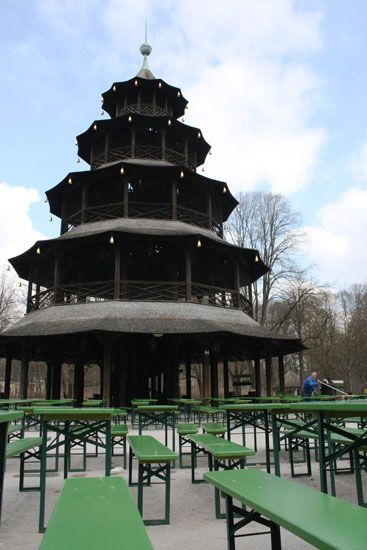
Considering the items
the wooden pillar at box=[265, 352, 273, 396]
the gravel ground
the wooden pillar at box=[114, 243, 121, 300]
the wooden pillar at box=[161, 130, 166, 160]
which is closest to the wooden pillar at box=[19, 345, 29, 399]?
the wooden pillar at box=[114, 243, 121, 300]

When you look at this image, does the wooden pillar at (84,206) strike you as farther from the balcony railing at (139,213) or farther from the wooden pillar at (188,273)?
the wooden pillar at (188,273)

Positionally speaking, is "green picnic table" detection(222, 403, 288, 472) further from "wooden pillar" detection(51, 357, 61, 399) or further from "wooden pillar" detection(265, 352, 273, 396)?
"wooden pillar" detection(51, 357, 61, 399)

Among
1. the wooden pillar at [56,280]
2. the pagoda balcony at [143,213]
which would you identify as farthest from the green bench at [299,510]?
the pagoda balcony at [143,213]

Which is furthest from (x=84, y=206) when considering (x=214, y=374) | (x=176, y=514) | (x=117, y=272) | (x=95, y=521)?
(x=95, y=521)

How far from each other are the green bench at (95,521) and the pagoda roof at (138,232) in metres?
16.8

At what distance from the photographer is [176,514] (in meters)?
4.88

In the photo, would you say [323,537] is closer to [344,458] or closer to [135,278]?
[344,458]

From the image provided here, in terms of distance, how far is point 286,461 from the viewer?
26.7ft

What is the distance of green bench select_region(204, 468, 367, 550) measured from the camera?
1.86m

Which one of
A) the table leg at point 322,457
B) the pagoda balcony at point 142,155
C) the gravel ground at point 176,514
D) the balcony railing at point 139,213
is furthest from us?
the pagoda balcony at point 142,155

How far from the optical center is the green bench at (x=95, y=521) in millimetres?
1901

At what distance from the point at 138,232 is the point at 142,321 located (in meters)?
4.02

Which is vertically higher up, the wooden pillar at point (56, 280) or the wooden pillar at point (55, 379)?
the wooden pillar at point (56, 280)

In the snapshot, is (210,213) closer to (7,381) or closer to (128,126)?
(128,126)
